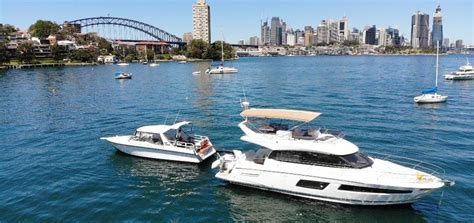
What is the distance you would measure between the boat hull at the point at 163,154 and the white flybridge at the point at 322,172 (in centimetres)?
363

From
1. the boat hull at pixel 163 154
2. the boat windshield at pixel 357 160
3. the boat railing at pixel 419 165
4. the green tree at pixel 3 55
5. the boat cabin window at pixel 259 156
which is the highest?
the green tree at pixel 3 55

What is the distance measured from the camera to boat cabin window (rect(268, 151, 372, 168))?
20.4 metres

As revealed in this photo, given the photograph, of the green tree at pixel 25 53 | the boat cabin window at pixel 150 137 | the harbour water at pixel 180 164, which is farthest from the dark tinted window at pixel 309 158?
the green tree at pixel 25 53

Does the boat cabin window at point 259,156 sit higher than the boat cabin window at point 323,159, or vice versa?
the boat cabin window at point 323,159

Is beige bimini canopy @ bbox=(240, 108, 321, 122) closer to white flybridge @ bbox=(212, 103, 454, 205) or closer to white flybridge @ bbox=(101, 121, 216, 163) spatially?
white flybridge @ bbox=(212, 103, 454, 205)

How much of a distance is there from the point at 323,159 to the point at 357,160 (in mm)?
1867

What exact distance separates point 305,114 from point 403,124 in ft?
70.1

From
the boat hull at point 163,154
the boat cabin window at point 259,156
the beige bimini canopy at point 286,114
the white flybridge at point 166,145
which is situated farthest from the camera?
the white flybridge at point 166,145

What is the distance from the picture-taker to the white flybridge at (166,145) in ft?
89.5

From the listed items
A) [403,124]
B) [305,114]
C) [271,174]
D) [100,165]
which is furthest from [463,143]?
[100,165]

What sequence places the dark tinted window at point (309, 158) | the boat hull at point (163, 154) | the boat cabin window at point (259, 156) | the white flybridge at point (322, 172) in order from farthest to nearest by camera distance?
the boat hull at point (163, 154)
the boat cabin window at point (259, 156)
the dark tinted window at point (309, 158)
the white flybridge at point (322, 172)

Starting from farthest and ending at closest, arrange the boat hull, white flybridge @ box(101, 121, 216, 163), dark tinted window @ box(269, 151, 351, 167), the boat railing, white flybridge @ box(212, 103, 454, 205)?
white flybridge @ box(101, 121, 216, 163), the boat hull, the boat railing, dark tinted window @ box(269, 151, 351, 167), white flybridge @ box(212, 103, 454, 205)

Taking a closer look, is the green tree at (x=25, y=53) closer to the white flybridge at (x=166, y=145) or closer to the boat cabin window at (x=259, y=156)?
the white flybridge at (x=166, y=145)

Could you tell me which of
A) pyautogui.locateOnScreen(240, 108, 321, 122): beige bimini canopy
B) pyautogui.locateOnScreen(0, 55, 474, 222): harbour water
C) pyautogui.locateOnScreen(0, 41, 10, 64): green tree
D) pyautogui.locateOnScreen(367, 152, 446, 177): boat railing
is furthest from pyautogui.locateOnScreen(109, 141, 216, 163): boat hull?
pyautogui.locateOnScreen(0, 41, 10, 64): green tree
